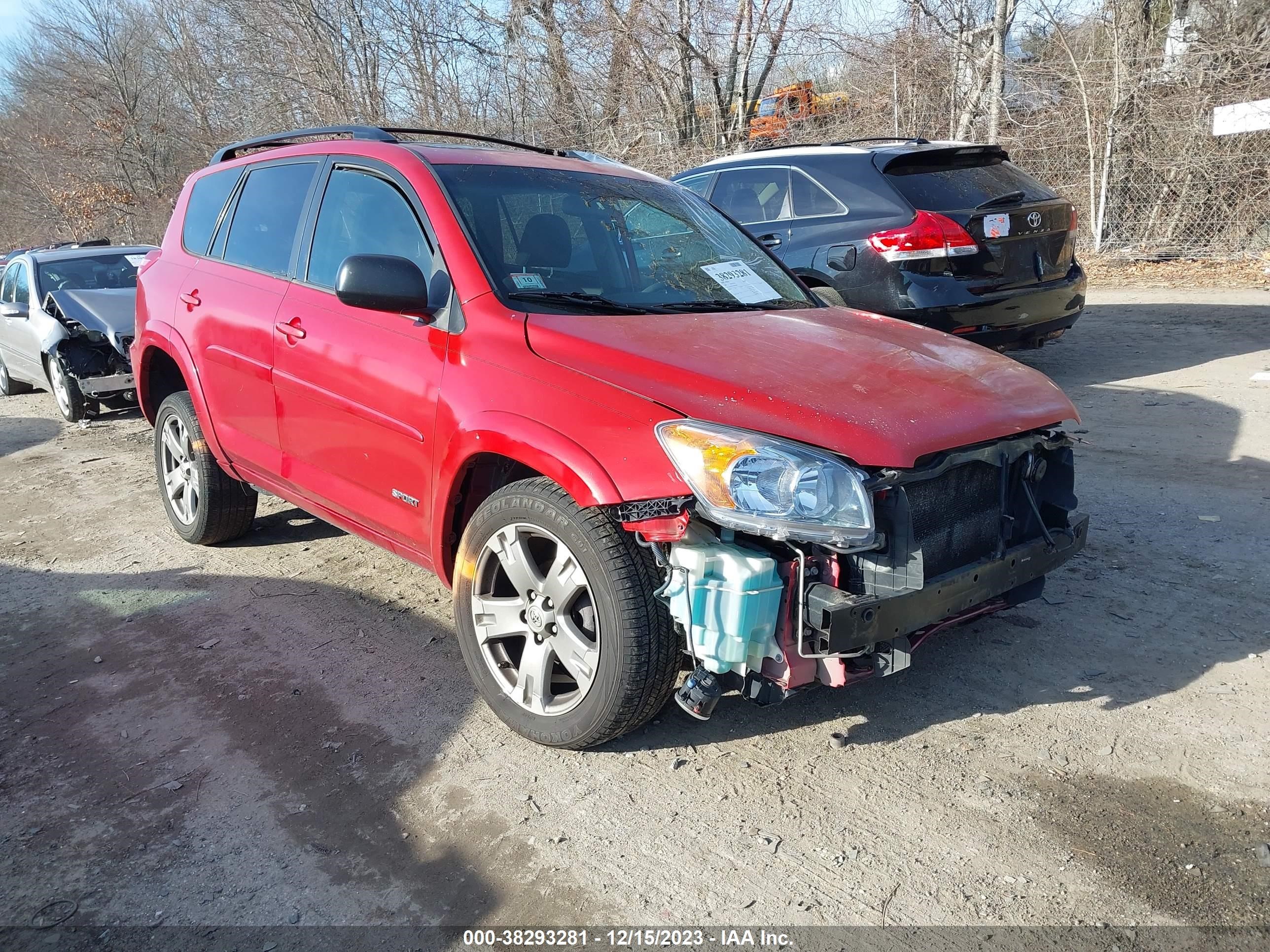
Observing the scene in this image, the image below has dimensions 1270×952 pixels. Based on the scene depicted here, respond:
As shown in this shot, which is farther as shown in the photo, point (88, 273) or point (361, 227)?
point (88, 273)

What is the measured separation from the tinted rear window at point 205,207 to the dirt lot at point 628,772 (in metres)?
1.68

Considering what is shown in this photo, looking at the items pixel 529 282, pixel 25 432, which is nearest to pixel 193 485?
pixel 529 282

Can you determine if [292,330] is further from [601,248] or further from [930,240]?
[930,240]

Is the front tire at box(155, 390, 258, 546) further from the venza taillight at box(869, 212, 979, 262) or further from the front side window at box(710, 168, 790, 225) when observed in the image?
the venza taillight at box(869, 212, 979, 262)

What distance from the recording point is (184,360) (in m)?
4.80

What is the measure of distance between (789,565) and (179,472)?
Answer: 3867mm

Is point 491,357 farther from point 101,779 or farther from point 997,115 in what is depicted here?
point 997,115

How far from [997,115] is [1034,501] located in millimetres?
12482

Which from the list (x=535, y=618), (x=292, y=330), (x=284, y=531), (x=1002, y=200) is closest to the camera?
(x=535, y=618)

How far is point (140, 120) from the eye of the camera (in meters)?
30.1

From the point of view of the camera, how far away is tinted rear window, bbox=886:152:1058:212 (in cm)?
682

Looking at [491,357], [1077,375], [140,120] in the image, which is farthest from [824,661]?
[140,120]

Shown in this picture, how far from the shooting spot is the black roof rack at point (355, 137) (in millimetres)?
4211

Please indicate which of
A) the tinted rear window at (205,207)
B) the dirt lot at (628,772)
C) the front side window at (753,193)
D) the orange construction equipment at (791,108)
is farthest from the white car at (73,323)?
the orange construction equipment at (791,108)
